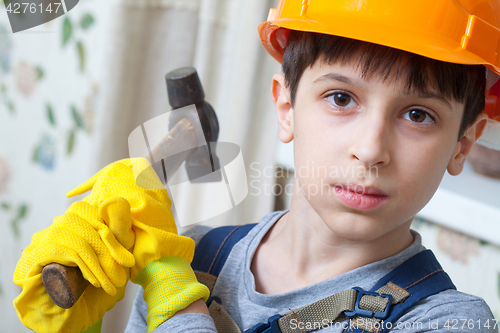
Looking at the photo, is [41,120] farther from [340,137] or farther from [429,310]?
[429,310]

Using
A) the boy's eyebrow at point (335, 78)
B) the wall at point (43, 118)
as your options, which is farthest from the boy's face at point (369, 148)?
the wall at point (43, 118)

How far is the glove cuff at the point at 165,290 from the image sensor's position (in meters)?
0.57

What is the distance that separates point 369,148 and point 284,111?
26 centimetres

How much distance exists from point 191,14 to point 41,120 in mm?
711

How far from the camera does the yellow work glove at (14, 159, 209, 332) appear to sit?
1.61 feet

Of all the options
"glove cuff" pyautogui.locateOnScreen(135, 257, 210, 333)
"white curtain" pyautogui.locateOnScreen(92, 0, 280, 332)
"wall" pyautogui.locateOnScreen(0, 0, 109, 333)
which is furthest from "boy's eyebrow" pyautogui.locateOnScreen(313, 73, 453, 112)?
"wall" pyautogui.locateOnScreen(0, 0, 109, 333)

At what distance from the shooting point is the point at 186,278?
591 millimetres

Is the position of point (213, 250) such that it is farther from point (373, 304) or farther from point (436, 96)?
point (436, 96)

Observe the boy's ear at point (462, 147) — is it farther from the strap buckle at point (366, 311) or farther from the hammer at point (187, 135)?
the hammer at point (187, 135)

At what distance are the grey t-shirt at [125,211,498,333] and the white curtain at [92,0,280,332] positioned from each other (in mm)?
490

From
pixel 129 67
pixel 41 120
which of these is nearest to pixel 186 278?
pixel 129 67

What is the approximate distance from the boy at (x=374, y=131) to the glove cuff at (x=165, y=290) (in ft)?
0.05

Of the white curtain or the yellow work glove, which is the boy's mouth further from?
the white curtain

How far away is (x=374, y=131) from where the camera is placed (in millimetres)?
564
